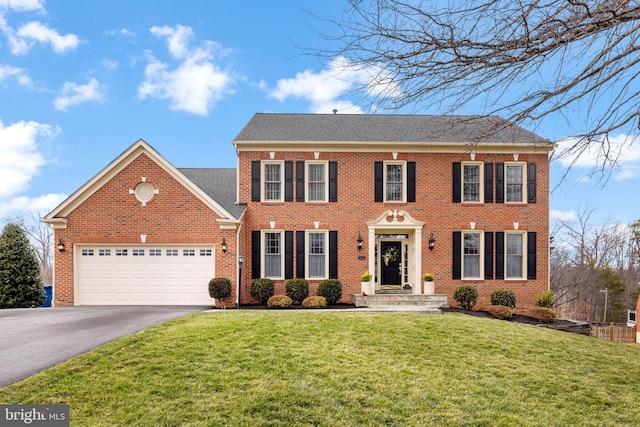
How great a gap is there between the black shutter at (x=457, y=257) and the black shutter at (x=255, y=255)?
742 cm

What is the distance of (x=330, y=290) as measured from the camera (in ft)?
47.8

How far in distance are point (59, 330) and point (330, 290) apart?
327 inches

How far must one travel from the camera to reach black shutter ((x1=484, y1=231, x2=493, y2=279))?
608 inches

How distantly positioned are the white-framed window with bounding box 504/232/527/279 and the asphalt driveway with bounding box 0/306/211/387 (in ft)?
38.1

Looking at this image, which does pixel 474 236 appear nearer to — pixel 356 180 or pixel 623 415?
pixel 356 180

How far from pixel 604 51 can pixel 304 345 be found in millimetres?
6158

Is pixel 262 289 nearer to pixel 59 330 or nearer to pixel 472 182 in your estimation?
pixel 59 330

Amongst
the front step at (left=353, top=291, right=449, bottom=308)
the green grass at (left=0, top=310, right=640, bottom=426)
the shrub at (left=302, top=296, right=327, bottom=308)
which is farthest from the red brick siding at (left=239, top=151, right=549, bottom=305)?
the green grass at (left=0, top=310, right=640, bottom=426)

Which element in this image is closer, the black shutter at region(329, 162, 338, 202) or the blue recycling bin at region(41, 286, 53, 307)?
the black shutter at region(329, 162, 338, 202)

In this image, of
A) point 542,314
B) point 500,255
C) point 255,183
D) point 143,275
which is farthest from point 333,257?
point 542,314

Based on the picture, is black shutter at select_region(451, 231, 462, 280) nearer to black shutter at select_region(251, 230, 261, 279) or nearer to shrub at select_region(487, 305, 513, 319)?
shrub at select_region(487, 305, 513, 319)

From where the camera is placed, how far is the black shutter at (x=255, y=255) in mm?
15102

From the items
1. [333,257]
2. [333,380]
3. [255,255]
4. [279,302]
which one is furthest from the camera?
[333,257]

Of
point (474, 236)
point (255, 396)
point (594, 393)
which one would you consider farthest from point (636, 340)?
point (255, 396)
